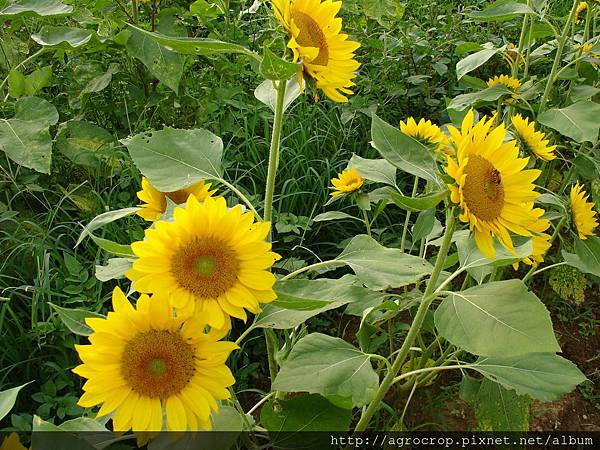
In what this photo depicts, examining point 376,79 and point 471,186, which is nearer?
point 471,186

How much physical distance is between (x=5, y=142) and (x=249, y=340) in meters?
0.87

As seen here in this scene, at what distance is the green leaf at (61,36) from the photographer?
1722 mm

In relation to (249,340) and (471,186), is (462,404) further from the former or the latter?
(471,186)

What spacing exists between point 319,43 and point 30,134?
3.33 ft

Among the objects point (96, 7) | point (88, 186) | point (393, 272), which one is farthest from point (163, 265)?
point (96, 7)

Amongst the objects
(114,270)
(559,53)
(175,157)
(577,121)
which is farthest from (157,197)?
(559,53)

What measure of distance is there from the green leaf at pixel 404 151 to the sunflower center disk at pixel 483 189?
66 mm

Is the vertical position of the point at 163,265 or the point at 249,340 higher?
the point at 163,265

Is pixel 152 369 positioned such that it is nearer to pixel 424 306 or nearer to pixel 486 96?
pixel 424 306

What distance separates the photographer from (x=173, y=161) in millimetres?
1104

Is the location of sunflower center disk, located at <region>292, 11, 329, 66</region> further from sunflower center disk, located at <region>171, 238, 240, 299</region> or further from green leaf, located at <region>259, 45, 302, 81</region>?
sunflower center disk, located at <region>171, 238, 240, 299</region>

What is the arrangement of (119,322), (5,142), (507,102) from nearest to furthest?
(119,322)
(5,142)
(507,102)

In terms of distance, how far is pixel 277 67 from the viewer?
890mm

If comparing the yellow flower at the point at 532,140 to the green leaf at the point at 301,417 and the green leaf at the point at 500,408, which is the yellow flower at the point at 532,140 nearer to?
the green leaf at the point at 500,408
